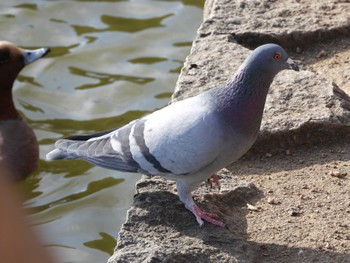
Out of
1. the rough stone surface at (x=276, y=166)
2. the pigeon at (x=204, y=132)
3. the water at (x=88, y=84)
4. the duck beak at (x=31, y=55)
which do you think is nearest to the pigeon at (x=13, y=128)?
the duck beak at (x=31, y=55)

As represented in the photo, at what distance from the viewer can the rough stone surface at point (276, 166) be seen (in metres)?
2.55

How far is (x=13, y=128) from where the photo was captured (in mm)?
4879

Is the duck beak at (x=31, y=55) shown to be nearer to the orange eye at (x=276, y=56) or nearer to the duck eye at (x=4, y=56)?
the duck eye at (x=4, y=56)

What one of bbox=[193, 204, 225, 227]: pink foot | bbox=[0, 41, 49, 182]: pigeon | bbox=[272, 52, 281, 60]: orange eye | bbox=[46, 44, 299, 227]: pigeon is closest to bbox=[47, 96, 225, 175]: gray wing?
bbox=[46, 44, 299, 227]: pigeon

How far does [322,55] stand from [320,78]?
0.59 meters

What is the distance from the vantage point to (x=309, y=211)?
9.42 feet

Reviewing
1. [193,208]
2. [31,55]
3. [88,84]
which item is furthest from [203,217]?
[88,84]

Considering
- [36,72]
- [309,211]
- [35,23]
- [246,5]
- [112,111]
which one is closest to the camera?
[309,211]

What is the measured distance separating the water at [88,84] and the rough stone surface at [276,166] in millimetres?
1504

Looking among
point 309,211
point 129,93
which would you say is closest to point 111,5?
point 129,93

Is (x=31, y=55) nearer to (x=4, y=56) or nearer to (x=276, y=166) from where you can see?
(x=4, y=56)

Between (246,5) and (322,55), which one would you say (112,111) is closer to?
(246,5)

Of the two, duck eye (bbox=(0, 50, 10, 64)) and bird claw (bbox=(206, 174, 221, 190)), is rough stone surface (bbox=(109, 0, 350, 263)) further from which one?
duck eye (bbox=(0, 50, 10, 64))

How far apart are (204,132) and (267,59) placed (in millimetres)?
381
